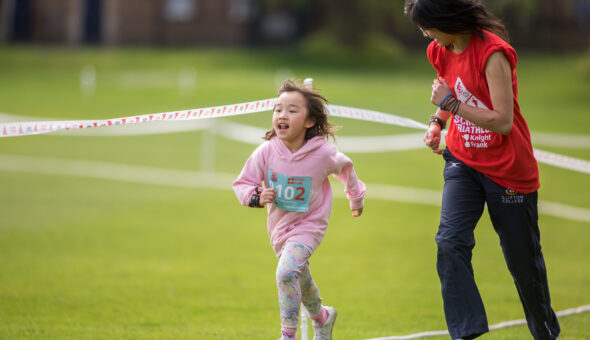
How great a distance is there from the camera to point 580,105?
95.0 feet

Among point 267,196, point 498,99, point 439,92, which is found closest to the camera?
point 498,99

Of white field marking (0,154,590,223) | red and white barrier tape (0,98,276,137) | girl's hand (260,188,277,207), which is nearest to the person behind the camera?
girl's hand (260,188,277,207)

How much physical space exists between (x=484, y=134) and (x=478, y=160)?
6.0 inches

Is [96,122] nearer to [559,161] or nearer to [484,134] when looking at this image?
[484,134]

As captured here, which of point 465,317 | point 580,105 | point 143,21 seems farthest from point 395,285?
point 143,21

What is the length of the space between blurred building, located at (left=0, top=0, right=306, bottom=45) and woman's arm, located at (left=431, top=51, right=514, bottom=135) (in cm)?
4514

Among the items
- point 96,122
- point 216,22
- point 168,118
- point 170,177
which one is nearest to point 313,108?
point 168,118

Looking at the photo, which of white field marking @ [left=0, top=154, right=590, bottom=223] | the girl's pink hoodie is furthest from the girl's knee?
white field marking @ [left=0, top=154, right=590, bottom=223]

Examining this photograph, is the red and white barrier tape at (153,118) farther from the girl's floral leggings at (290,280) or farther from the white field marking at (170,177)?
the white field marking at (170,177)

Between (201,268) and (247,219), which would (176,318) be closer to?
(201,268)

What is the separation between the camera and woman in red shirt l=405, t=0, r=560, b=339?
13.6 ft

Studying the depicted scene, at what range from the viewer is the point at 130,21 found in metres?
47.5

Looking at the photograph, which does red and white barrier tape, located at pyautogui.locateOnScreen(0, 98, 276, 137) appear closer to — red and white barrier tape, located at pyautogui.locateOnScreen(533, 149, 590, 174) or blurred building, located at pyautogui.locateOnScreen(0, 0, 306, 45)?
red and white barrier tape, located at pyautogui.locateOnScreen(533, 149, 590, 174)

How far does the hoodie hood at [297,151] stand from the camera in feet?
14.8
